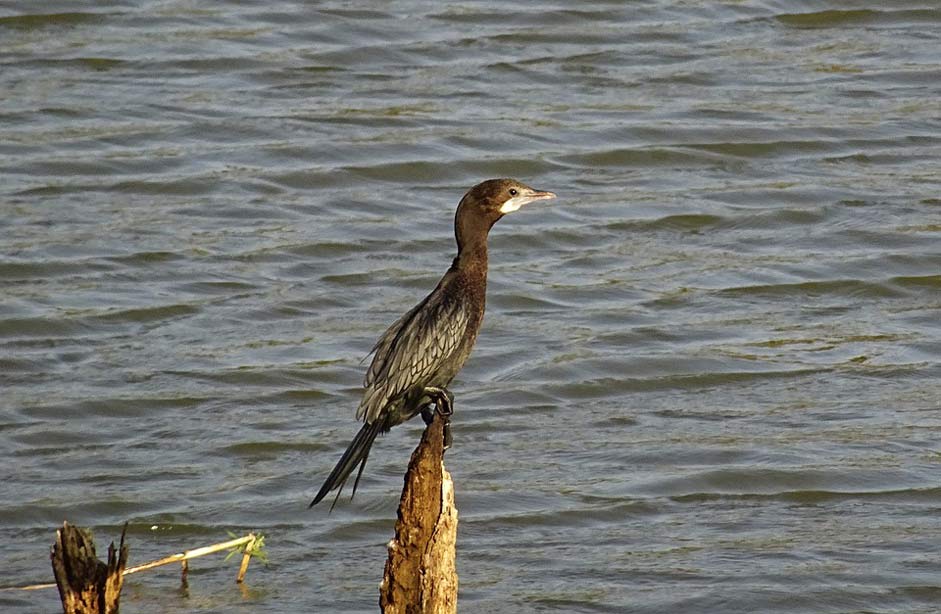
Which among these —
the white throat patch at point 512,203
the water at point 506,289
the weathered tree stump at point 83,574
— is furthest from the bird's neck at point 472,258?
the weathered tree stump at point 83,574

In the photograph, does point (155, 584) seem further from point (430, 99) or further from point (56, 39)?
point (56, 39)

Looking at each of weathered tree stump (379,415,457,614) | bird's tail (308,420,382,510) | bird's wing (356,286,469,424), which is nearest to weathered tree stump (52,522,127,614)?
weathered tree stump (379,415,457,614)

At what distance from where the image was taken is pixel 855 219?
1222 cm

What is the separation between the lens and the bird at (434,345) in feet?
20.8

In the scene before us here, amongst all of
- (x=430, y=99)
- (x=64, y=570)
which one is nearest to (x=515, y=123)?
(x=430, y=99)

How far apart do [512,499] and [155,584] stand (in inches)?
72.1

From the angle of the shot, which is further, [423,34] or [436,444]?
[423,34]

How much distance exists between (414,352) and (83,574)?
186 centimetres

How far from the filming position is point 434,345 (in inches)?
253

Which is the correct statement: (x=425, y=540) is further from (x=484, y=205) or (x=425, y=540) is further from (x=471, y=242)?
(x=484, y=205)

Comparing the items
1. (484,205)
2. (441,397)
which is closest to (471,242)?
(484,205)

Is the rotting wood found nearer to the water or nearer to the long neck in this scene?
the water

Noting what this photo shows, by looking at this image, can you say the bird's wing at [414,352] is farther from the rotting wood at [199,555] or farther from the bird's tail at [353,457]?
the rotting wood at [199,555]

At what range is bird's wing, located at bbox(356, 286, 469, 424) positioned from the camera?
6.35 metres
